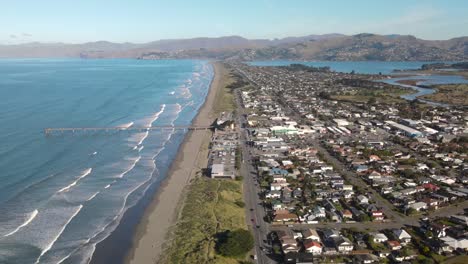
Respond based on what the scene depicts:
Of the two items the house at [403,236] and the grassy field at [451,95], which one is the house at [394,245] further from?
the grassy field at [451,95]

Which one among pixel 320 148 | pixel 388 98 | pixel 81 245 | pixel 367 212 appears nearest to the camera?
pixel 81 245

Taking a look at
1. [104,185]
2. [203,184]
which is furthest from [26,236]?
[203,184]

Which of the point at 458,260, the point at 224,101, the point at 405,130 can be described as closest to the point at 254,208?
the point at 458,260

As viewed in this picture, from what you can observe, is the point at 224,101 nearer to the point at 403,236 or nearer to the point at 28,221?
the point at 28,221

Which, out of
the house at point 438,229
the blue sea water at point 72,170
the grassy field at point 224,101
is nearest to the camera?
the house at point 438,229

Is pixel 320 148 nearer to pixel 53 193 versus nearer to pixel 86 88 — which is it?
pixel 53 193

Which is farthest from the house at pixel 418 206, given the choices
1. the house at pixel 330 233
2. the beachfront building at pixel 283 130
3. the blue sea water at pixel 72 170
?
the beachfront building at pixel 283 130

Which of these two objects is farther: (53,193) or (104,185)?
(104,185)
